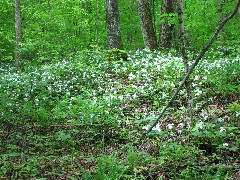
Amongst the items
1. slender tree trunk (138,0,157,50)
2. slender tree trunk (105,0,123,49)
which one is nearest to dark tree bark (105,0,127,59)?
slender tree trunk (105,0,123,49)

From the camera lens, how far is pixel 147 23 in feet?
43.5

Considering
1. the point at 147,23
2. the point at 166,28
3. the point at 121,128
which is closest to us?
the point at 121,128

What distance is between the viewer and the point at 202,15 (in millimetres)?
17281

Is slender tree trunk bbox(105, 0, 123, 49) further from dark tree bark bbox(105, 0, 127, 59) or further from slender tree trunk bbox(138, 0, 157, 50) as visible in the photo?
slender tree trunk bbox(138, 0, 157, 50)

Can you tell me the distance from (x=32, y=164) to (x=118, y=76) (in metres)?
5.84

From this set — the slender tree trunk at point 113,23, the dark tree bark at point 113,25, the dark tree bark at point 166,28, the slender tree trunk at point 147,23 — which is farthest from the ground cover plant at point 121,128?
the dark tree bark at point 166,28

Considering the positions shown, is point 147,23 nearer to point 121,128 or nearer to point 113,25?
point 113,25

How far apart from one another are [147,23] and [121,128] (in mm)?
8699

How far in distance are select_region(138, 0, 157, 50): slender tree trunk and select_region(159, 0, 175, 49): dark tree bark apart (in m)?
0.48

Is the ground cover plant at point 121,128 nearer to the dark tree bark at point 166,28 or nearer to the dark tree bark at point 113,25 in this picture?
the dark tree bark at point 113,25

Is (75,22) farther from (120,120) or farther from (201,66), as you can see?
(120,120)

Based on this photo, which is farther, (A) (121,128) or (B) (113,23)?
(B) (113,23)

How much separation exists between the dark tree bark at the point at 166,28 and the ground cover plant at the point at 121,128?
4.16 meters

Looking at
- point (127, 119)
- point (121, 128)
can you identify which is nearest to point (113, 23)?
point (127, 119)
